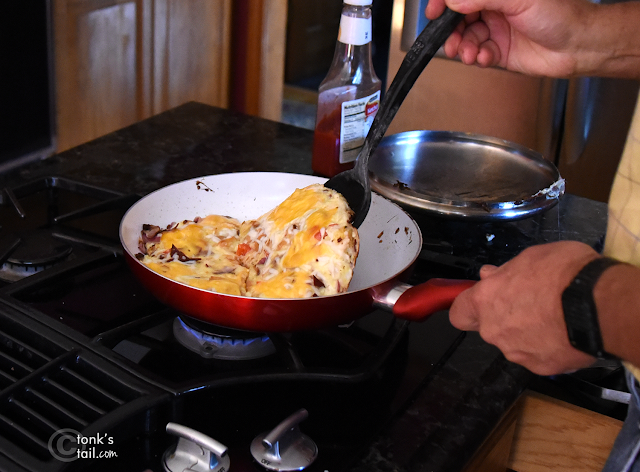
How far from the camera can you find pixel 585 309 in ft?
1.83

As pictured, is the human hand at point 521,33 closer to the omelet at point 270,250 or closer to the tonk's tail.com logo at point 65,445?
the omelet at point 270,250

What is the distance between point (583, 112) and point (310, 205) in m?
1.61

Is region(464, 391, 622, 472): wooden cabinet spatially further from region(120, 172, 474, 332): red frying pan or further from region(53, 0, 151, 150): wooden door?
region(53, 0, 151, 150): wooden door

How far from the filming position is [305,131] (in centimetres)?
153

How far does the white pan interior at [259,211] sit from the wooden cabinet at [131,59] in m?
1.45

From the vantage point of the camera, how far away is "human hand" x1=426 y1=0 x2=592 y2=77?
939 mm

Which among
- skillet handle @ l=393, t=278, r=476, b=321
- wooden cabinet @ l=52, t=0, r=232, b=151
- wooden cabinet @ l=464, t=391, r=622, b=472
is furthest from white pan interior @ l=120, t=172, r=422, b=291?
wooden cabinet @ l=52, t=0, r=232, b=151

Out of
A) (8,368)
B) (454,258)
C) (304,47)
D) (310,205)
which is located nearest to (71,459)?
(8,368)

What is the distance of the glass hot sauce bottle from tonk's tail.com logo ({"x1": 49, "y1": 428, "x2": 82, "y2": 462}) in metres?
0.73

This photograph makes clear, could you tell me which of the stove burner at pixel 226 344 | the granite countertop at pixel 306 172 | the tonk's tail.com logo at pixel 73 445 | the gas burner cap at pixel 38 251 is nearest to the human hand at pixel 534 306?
Result: the granite countertop at pixel 306 172

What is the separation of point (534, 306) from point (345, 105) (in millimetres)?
662

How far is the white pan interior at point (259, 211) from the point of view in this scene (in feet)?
2.97

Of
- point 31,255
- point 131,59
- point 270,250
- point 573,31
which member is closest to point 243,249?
point 270,250

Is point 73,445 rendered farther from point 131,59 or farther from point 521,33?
point 131,59
